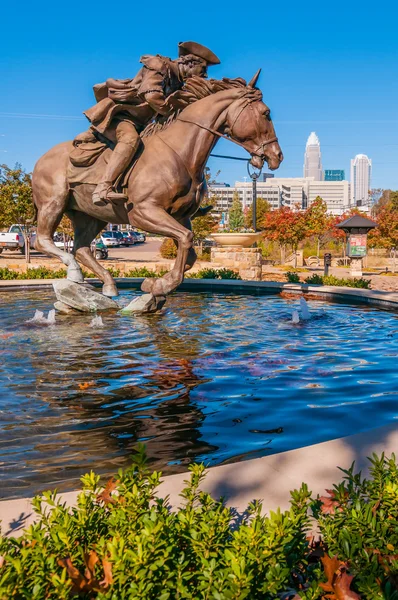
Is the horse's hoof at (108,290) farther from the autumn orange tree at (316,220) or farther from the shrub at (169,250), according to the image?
the autumn orange tree at (316,220)

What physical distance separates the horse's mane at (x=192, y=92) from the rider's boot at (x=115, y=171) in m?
0.68

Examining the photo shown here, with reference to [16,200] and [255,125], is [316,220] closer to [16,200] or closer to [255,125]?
[16,200]

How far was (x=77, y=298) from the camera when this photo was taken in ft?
34.3

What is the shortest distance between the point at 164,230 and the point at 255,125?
2.25 meters

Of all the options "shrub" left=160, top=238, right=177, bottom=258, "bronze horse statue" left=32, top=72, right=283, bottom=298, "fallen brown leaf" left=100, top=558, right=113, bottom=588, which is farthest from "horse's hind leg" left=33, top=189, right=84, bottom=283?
"shrub" left=160, top=238, right=177, bottom=258

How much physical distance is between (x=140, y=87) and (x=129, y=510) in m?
7.83

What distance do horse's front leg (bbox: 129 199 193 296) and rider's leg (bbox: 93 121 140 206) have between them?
1.45 ft

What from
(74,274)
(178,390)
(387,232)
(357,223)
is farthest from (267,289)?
(387,232)

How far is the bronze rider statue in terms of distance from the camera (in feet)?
28.9

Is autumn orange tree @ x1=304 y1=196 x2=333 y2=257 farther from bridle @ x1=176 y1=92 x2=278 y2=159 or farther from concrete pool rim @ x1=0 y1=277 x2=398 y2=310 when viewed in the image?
bridle @ x1=176 y1=92 x2=278 y2=159

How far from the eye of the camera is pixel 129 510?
7.62ft

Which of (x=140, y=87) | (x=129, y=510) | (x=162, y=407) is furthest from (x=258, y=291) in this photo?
(x=129, y=510)

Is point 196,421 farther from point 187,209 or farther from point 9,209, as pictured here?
point 9,209

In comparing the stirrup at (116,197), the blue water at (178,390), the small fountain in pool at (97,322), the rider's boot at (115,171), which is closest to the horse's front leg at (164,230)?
the stirrup at (116,197)
